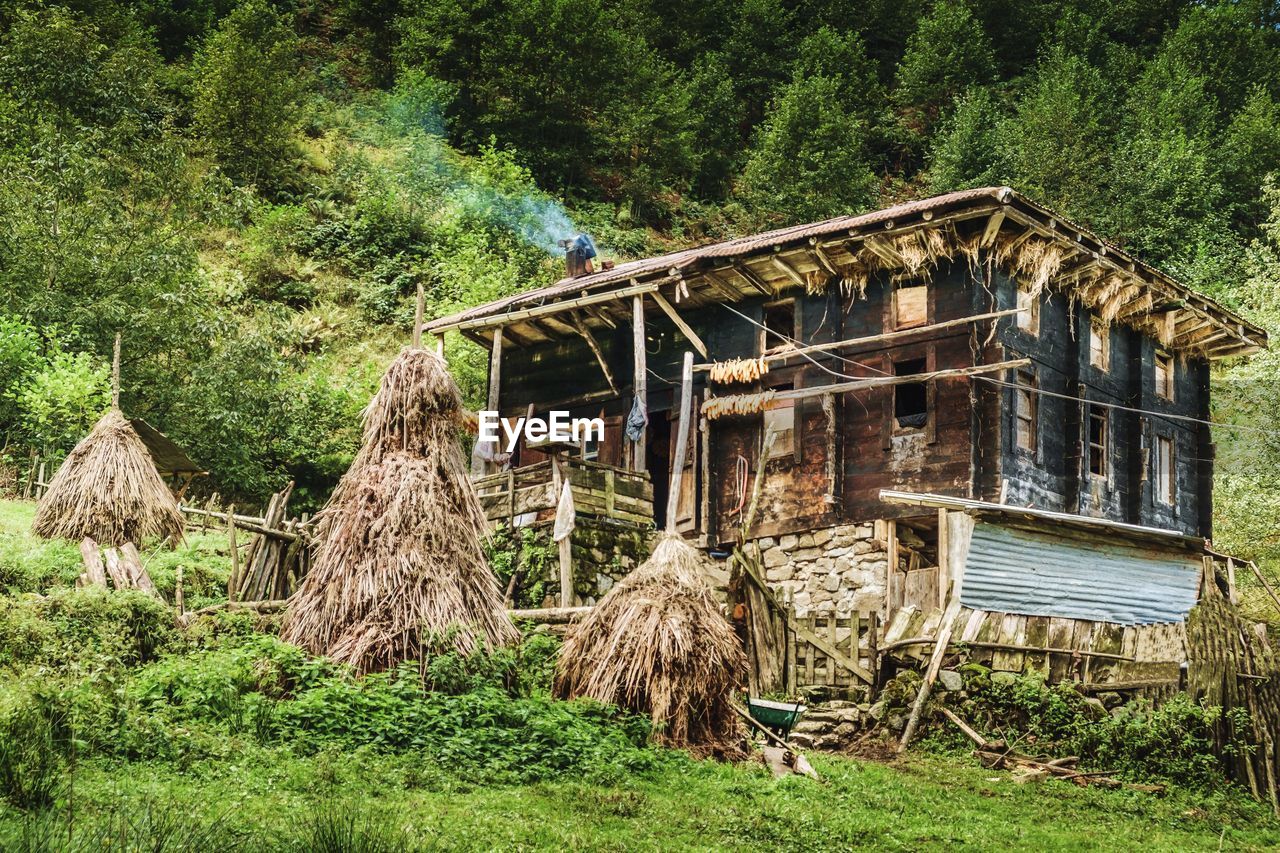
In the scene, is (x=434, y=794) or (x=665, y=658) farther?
(x=665, y=658)

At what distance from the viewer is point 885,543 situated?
66.6ft

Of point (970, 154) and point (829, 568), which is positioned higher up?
point (970, 154)

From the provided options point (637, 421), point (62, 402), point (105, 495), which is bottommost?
point (105, 495)

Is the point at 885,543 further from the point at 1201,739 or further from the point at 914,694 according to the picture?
the point at 1201,739

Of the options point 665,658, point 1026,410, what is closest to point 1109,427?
point 1026,410

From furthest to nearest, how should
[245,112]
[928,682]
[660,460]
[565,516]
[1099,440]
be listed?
[245,112]
[660,460]
[1099,440]
[565,516]
[928,682]

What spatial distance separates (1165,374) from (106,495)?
18594 mm

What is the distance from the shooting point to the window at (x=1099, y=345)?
75.9ft

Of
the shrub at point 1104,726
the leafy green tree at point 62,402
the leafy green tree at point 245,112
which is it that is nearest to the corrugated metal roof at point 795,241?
the leafy green tree at point 62,402

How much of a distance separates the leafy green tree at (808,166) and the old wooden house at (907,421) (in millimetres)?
19811

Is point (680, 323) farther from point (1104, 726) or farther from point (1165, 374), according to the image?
point (1165, 374)

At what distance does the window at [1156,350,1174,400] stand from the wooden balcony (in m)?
10.5

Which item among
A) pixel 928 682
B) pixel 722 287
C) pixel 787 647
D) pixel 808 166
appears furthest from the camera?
pixel 808 166

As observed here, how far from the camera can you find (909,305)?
70.2ft
